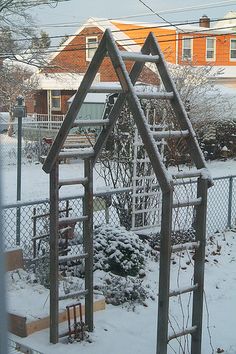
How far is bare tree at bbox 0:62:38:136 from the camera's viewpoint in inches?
999

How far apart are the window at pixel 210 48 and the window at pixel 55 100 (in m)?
9.09

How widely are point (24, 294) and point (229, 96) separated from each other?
18.6 m

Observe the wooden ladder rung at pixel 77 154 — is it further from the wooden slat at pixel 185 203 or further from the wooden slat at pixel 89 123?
the wooden slat at pixel 185 203

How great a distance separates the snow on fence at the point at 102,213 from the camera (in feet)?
21.9

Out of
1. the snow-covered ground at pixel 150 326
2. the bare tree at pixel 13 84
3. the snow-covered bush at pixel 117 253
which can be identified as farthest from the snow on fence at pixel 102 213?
the bare tree at pixel 13 84

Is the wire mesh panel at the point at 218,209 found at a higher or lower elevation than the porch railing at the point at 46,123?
lower

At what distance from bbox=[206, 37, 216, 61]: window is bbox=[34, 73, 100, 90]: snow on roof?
7764 mm

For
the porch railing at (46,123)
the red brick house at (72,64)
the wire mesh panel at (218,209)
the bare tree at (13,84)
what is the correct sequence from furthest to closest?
the red brick house at (72,64), the bare tree at (13,84), the porch railing at (46,123), the wire mesh panel at (218,209)

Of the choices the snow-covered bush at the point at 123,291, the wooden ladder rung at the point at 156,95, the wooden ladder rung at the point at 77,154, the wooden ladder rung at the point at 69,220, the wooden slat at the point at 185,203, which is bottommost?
the snow-covered bush at the point at 123,291

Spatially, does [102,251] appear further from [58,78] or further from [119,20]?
[119,20]

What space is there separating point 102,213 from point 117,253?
2977mm

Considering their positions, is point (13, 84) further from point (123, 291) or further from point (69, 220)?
point (69, 220)

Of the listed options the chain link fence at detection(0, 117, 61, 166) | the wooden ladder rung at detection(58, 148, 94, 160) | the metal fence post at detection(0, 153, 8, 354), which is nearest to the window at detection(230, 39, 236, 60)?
the chain link fence at detection(0, 117, 61, 166)

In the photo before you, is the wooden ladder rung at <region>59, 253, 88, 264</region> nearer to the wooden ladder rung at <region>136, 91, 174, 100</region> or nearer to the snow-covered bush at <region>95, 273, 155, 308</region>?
the snow-covered bush at <region>95, 273, 155, 308</region>
